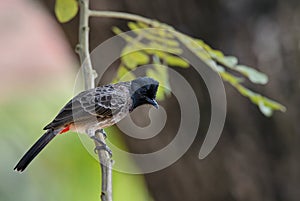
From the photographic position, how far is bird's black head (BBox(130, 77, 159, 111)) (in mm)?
1099

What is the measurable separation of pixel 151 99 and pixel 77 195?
0.49m

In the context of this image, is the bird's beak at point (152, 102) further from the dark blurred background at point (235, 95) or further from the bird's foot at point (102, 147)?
the dark blurred background at point (235, 95)

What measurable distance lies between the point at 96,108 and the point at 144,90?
99mm

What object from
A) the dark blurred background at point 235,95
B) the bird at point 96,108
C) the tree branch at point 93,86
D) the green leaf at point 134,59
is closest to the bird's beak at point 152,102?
the bird at point 96,108

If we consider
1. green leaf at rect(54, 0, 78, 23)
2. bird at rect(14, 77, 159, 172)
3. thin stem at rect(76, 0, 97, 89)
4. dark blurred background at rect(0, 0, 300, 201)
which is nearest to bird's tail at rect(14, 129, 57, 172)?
bird at rect(14, 77, 159, 172)

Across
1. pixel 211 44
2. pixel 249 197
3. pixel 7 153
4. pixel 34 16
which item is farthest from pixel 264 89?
pixel 7 153

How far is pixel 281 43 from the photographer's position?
6.91 ft

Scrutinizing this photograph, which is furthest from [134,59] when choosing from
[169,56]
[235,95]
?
[235,95]

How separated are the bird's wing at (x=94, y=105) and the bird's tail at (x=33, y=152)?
0.07 ft

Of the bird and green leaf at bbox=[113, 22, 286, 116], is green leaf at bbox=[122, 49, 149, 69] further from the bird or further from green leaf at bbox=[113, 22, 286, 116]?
the bird

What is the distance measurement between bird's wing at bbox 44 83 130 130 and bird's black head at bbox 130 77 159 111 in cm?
3

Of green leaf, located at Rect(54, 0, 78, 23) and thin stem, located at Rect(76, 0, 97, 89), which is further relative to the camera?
green leaf, located at Rect(54, 0, 78, 23)

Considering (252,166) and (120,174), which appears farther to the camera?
(252,166)

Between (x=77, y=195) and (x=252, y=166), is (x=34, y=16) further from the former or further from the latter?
(x=252, y=166)
